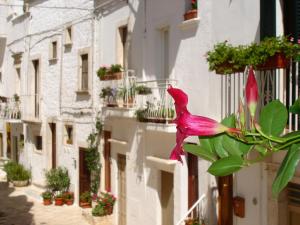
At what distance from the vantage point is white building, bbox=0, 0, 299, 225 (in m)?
8.25

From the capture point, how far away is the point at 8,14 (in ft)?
79.8

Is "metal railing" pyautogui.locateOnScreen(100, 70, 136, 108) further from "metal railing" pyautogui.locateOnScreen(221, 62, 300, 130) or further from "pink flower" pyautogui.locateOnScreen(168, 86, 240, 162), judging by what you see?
"pink flower" pyautogui.locateOnScreen(168, 86, 240, 162)

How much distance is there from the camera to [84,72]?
16172 mm

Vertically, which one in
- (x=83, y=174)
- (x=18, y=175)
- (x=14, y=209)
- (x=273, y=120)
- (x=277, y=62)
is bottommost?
(x=14, y=209)

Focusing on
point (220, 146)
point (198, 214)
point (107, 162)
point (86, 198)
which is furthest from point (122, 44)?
point (220, 146)

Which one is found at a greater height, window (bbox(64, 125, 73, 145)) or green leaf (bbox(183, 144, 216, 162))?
green leaf (bbox(183, 144, 216, 162))

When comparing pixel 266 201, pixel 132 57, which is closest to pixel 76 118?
pixel 132 57

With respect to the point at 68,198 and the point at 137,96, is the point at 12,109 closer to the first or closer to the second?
the point at 68,198

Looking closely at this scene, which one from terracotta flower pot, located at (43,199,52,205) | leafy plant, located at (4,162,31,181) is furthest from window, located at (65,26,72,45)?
leafy plant, located at (4,162,31,181)

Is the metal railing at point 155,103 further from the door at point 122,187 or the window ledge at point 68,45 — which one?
the window ledge at point 68,45

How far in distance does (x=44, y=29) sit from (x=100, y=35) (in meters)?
5.42

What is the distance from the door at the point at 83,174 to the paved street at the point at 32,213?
79 cm

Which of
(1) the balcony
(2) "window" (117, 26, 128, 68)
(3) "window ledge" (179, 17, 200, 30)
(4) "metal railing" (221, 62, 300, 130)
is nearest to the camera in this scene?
(4) "metal railing" (221, 62, 300, 130)

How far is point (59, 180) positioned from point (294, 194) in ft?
37.7
